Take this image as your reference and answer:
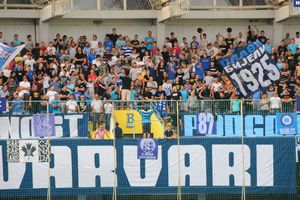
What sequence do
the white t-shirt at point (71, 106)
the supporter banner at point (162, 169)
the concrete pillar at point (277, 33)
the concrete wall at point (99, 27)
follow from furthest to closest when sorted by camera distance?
the concrete pillar at point (277, 33), the concrete wall at point (99, 27), the white t-shirt at point (71, 106), the supporter banner at point (162, 169)

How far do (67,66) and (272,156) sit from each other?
437 inches

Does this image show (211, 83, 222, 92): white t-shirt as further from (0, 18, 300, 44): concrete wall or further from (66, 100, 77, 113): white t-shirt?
(0, 18, 300, 44): concrete wall

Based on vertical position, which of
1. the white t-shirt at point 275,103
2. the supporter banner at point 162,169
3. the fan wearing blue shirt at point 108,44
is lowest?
the supporter banner at point 162,169

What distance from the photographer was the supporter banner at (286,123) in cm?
2502

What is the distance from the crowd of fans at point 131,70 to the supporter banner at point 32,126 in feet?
9.87

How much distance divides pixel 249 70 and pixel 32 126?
661 centimetres

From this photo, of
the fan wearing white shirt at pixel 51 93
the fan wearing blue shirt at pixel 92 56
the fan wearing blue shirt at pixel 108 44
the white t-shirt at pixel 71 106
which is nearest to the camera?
the white t-shirt at pixel 71 106

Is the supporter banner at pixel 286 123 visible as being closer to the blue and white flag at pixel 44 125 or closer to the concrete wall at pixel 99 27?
the blue and white flag at pixel 44 125

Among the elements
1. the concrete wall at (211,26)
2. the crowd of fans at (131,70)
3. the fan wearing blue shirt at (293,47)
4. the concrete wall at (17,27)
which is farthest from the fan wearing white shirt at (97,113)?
the concrete wall at (211,26)

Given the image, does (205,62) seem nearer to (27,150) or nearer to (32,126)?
(32,126)

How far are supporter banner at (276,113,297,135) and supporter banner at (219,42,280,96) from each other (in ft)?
3.55

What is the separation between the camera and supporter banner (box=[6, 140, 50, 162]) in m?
24.3

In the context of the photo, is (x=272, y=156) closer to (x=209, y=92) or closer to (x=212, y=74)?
(x=209, y=92)

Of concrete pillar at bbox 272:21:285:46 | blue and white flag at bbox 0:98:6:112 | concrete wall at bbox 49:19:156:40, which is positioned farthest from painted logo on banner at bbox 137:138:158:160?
concrete pillar at bbox 272:21:285:46
